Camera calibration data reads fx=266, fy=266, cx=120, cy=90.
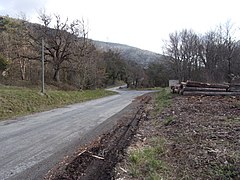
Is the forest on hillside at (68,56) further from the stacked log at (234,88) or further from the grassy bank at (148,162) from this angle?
the grassy bank at (148,162)

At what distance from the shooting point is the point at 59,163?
5871 millimetres

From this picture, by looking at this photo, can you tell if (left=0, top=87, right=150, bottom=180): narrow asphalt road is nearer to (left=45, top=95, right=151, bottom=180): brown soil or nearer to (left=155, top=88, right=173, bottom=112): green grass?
(left=45, top=95, right=151, bottom=180): brown soil

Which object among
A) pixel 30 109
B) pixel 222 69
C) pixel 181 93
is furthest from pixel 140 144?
pixel 222 69

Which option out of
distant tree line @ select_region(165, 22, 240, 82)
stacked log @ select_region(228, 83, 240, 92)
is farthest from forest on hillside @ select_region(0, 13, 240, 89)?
stacked log @ select_region(228, 83, 240, 92)

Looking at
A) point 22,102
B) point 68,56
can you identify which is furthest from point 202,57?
point 22,102

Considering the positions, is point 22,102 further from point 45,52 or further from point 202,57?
point 202,57

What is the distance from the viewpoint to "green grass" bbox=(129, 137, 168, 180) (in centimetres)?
479

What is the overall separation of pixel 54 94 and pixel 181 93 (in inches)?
454

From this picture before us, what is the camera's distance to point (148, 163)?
5.38 meters

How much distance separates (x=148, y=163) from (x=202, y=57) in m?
54.9

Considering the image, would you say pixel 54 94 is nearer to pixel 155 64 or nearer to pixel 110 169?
pixel 110 169

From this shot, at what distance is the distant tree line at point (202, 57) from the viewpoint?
46.5m

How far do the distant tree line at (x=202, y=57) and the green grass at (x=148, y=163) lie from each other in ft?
119

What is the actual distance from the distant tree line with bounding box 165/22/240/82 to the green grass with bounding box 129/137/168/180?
119 feet
